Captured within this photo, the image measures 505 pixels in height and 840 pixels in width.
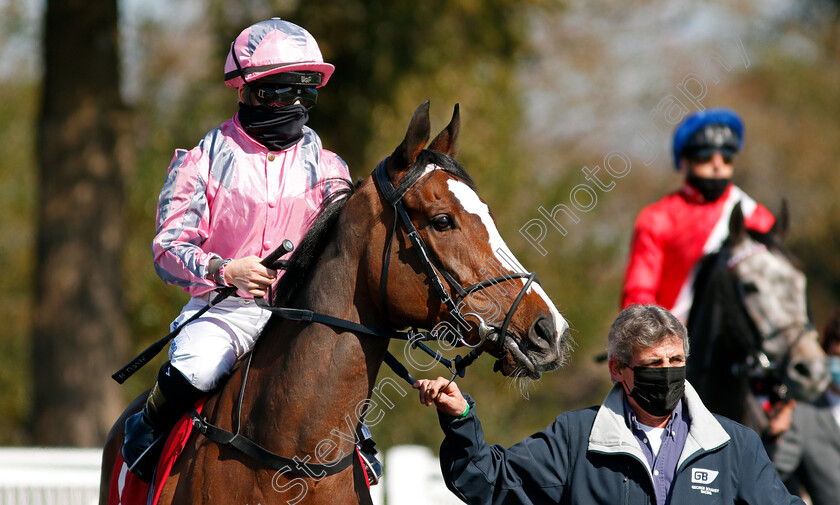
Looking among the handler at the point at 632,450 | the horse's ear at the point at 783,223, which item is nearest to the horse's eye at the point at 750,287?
the horse's ear at the point at 783,223

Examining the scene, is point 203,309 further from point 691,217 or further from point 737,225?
point 691,217

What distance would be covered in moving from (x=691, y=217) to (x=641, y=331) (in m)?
2.61

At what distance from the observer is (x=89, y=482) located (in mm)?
5660

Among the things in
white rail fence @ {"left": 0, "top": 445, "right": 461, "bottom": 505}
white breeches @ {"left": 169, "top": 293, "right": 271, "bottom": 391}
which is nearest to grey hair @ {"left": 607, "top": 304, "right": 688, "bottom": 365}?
white breeches @ {"left": 169, "top": 293, "right": 271, "bottom": 391}

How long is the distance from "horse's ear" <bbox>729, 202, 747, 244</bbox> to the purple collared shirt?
1968 millimetres

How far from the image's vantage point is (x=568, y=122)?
20.3 metres

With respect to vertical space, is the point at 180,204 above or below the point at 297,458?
above

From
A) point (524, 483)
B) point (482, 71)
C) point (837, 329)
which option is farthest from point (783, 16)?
point (524, 483)

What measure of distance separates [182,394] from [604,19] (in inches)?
759

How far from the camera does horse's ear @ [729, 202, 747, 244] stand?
4.36 m

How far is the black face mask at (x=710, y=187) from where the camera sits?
4.98 m

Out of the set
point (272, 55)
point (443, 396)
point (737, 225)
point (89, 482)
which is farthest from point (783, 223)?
point (89, 482)

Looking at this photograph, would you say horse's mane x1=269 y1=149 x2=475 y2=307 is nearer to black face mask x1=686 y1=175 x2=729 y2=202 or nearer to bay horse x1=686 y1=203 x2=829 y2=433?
bay horse x1=686 y1=203 x2=829 y2=433

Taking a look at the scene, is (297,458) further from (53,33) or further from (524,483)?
(53,33)
